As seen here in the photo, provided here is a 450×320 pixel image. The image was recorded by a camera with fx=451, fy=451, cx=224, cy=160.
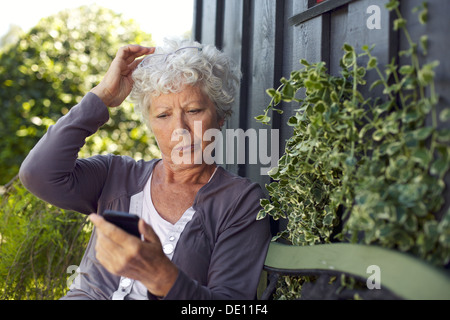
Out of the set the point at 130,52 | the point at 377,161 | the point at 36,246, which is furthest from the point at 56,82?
the point at 377,161

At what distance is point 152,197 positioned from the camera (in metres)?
1.88

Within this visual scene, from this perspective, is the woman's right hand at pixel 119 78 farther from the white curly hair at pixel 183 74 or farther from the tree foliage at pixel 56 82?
the tree foliage at pixel 56 82

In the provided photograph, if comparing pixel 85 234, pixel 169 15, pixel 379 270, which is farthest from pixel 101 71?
pixel 379 270

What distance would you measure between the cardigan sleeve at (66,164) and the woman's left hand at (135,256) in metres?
0.56

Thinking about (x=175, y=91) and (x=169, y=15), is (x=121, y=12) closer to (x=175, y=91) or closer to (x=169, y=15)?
(x=169, y=15)

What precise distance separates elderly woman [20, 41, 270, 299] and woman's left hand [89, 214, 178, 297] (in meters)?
0.25

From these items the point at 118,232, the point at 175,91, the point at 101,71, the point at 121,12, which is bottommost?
the point at 118,232

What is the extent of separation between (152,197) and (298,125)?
2.34ft

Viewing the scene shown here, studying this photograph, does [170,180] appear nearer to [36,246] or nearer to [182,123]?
[182,123]

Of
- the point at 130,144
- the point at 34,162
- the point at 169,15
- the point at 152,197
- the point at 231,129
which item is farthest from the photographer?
the point at 169,15

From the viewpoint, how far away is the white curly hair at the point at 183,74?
180 cm

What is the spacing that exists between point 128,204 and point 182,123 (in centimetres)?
41

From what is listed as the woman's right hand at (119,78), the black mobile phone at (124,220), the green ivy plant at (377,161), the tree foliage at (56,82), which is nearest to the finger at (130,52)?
the woman's right hand at (119,78)

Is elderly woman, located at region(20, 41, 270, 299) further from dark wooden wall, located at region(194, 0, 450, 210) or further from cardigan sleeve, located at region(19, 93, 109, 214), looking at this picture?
dark wooden wall, located at region(194, 0, 450, 210)
